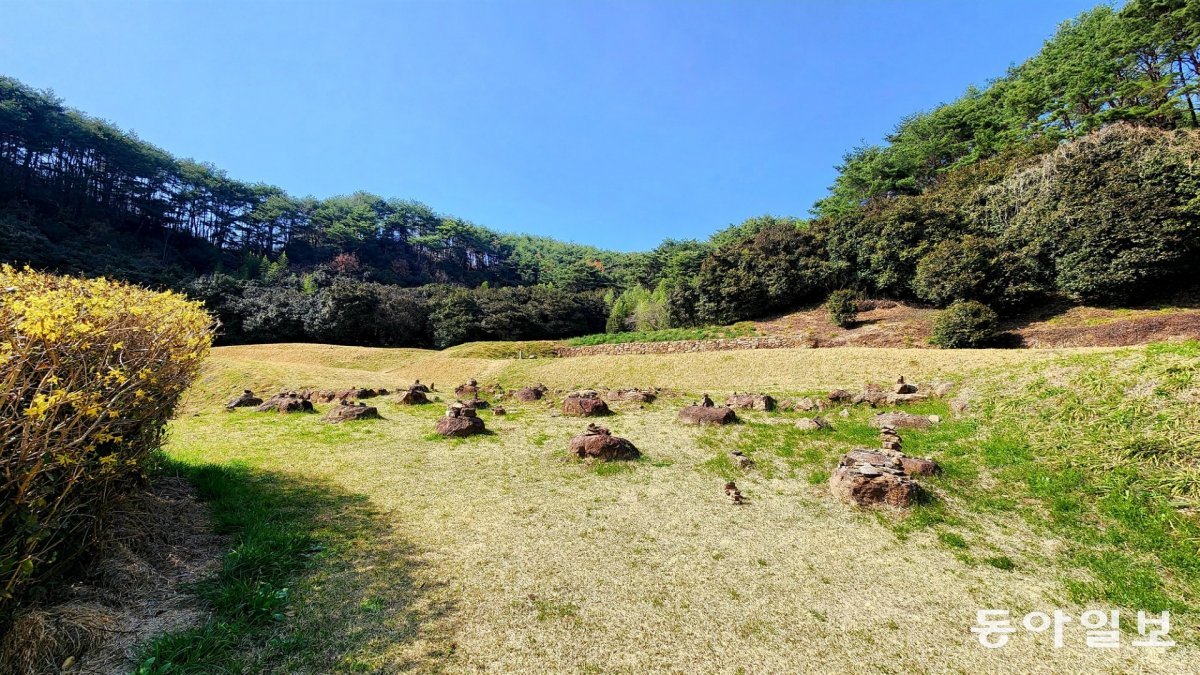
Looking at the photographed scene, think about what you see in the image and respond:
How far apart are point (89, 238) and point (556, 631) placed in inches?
2496

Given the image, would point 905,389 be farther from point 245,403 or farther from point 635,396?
point 245,403

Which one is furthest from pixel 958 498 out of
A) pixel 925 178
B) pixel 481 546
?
pixel 925 178

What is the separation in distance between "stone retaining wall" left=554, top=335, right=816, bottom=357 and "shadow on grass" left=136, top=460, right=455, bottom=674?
21978 mm

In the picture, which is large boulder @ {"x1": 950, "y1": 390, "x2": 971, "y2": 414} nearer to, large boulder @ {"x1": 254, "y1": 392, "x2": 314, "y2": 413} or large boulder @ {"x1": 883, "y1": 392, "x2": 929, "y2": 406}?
large boulder @ {"x1": 883, "y1": 392, "x2": 929, "y2": 406}

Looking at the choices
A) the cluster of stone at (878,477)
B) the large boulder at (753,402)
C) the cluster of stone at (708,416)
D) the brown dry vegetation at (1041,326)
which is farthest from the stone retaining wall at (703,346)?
the cluster of stone at (878,477)

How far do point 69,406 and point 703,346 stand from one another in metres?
25.7

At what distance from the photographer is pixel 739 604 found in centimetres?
412

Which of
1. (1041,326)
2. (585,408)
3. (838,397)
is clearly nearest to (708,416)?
(585,408)

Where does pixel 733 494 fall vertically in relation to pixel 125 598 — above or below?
below

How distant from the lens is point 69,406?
368 cm

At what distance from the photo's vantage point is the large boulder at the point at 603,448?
8.48m

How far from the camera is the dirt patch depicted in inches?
117

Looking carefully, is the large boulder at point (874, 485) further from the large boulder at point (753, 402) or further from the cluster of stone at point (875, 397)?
the cluster of stone at point (875, 397)

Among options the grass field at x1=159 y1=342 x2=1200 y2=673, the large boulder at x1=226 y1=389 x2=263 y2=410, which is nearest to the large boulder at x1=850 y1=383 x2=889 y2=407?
the grass field at x1=159 y1=342 x2=1200 y2=673
